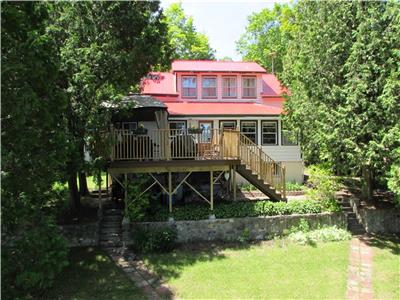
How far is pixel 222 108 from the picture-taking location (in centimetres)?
2205

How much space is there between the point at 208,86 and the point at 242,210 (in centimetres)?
1111

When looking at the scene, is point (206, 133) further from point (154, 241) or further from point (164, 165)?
point (154, 241)

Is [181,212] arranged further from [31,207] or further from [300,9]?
[300,9]

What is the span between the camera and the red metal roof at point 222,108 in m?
21.1

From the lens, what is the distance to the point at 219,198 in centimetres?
1747

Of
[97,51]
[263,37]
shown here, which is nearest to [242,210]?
[97,51]

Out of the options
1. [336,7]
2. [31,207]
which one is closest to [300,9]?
[336,7]

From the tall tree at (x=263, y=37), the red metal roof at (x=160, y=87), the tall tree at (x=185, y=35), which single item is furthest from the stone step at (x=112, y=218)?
the tall tree at (x=263, y=37)

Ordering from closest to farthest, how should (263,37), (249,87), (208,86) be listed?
(208,86), (249,87), (263,37)

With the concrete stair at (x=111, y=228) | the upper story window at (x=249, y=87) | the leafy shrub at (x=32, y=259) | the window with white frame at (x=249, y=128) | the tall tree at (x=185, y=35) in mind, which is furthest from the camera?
the tall tree at (x=185, y=35)

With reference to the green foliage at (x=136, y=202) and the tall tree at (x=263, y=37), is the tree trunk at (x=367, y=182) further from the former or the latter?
the tall tree at (x=263, y=37)

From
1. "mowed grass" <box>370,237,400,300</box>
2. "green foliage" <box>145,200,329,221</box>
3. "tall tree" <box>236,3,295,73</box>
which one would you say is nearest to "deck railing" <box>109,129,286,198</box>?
"green foliage" <box>145,200,329,221</box>

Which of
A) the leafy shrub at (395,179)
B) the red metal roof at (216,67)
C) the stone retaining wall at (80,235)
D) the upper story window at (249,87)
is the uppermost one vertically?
the red metal roof at (216,67)

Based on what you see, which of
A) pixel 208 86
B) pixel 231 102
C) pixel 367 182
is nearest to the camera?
pixel 367 182
